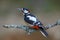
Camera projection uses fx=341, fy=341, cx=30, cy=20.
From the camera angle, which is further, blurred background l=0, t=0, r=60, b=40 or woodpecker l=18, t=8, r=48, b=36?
blurred background l=0, t=0, r=60, b=40

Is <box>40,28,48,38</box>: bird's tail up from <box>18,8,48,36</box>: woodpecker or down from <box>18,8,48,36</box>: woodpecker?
down

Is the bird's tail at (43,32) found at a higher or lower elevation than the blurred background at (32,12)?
lower

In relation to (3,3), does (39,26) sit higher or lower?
lower

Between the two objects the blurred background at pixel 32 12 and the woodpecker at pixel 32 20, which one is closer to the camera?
the woodpecker at pixel 32 20

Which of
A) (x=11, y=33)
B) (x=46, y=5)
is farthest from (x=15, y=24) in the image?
(x=46, y=5)

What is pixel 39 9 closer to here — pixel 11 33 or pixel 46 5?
pixel 46 5
